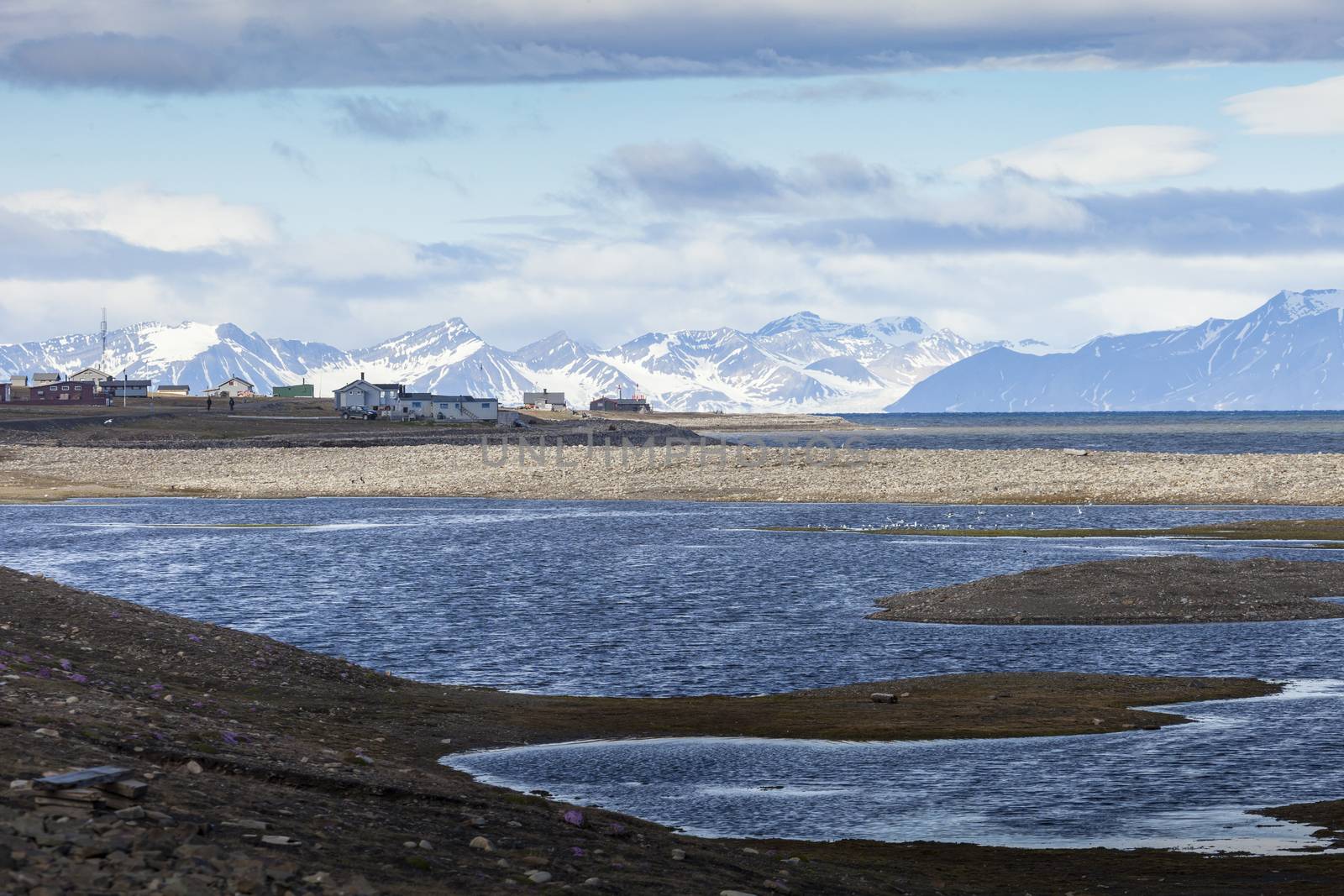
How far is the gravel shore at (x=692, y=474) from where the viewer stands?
295 feet

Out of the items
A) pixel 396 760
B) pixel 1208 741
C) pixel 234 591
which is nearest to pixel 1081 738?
pixel 1208 741

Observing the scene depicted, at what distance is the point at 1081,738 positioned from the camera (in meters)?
25.5

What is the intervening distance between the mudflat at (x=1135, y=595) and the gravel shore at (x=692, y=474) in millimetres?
39651

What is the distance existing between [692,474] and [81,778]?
93.2 metres

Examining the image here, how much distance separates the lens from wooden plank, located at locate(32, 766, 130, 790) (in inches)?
551

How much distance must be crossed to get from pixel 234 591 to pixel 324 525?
32.2 metres

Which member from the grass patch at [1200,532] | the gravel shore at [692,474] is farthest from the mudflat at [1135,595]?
the gravel shore at [692,474]

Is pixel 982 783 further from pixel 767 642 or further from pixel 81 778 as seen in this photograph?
pixel 767 642

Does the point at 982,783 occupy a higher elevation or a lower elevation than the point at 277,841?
lower

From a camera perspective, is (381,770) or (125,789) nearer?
(125,789)

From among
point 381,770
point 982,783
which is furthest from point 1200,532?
point 381,770

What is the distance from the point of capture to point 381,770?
20391mm

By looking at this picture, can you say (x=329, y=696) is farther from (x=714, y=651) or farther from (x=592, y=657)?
(x=714, y=651)

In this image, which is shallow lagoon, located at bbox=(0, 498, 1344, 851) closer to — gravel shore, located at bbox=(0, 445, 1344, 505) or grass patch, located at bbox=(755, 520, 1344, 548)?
grass patch, located at bbox=(755, 520, 1344, 548)
